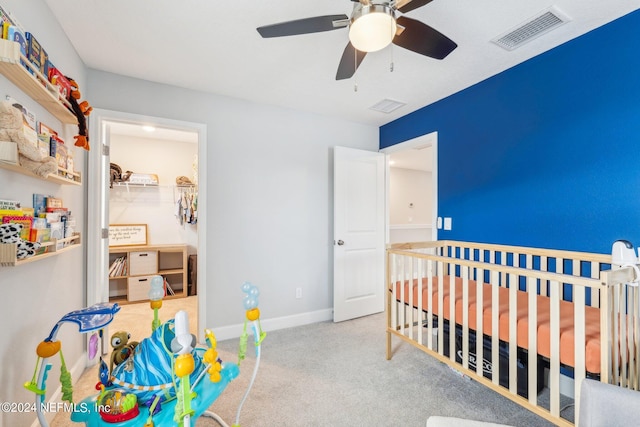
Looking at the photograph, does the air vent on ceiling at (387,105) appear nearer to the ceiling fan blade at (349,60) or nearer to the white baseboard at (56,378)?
the ceiling fan blade at (349,60)

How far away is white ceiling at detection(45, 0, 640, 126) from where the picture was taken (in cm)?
162

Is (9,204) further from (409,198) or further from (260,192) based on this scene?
(409,198)

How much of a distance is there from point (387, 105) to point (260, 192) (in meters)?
1.62

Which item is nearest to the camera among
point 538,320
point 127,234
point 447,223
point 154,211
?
point 538,320

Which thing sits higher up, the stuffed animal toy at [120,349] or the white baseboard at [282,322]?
the stuffed animal toy at [120,349]

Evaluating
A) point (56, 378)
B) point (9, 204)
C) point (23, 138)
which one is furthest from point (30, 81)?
point (56, 378)

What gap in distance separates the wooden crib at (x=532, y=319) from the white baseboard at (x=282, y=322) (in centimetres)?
105

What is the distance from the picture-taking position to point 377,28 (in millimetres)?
1254

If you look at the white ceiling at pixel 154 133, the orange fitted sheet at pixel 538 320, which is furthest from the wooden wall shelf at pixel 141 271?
the orange fitted sheet at pixel 538 320

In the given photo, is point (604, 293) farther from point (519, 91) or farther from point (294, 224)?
point (294, 224)

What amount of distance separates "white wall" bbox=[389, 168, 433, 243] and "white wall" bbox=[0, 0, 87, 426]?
5185 millimetres

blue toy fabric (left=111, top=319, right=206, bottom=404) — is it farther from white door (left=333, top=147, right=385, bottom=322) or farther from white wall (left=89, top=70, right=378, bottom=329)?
white door (left=333, top=147, right=385, bottom=322)

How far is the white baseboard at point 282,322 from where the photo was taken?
278cm

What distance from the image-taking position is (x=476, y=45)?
1.96 metres
